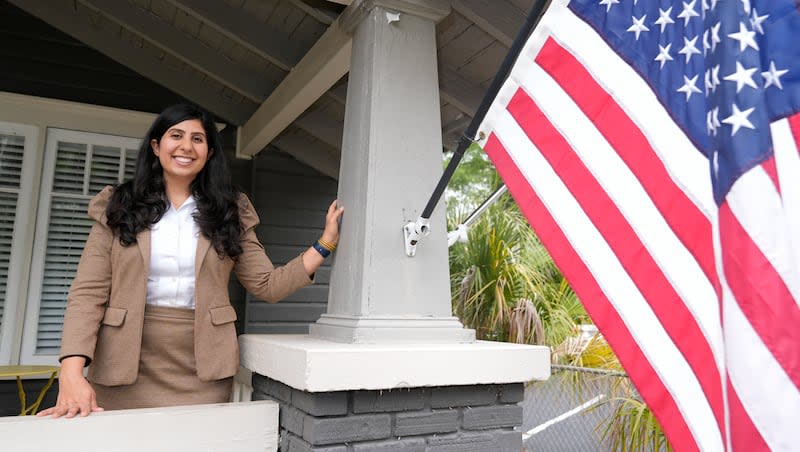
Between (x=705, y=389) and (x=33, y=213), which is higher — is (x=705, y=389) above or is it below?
below

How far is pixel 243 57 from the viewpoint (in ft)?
12.9

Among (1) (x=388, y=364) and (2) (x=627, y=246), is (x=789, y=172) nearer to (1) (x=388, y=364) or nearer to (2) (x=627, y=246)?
(2) (x=627, y=246)

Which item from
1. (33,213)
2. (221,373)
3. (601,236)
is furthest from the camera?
(33,213)

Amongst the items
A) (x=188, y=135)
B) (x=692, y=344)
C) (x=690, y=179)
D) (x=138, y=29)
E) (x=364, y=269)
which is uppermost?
(x=138, y=29)

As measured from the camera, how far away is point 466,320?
6680 millimetres

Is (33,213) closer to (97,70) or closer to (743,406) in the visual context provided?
(97,70)

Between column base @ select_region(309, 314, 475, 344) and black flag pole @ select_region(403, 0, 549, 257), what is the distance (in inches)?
9.3

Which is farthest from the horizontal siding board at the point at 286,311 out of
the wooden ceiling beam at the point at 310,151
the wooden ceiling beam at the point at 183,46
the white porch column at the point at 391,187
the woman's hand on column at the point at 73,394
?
the woman's hand on column at the point at 73,394

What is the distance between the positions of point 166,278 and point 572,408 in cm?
377

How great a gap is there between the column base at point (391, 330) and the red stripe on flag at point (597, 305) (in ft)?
2.11

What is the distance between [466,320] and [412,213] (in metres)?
4.83

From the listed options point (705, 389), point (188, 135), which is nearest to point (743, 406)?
point (705, 389)

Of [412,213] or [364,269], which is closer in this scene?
[364,269]

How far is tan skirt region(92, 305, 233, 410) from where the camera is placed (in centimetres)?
181
